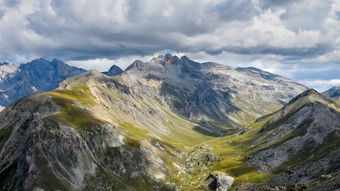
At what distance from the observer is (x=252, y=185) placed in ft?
649

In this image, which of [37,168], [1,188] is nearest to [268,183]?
[37,168]

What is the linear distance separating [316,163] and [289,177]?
813 inches

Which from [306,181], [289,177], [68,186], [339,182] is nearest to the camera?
[339,182]

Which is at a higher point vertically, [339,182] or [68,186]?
[339,182]

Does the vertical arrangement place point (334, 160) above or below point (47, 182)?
above

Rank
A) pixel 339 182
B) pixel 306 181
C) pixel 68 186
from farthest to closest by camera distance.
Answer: pixel 68 186 < pixel 306 181 < pixel 339 182

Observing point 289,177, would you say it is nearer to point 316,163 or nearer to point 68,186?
point 316,163

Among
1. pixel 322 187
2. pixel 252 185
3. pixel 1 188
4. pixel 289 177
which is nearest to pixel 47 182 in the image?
pixel 1 188

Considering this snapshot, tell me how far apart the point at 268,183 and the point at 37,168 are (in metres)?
147

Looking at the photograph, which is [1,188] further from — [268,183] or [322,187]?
[322,187]

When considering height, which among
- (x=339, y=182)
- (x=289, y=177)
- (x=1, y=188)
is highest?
(x=339, y=182)

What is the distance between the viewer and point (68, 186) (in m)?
200

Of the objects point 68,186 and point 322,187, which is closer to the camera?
point 322,187

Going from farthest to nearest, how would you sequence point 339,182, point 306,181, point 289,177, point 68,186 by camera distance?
point 68,186 → point 289,177 → point 306,181 → point 339,182
